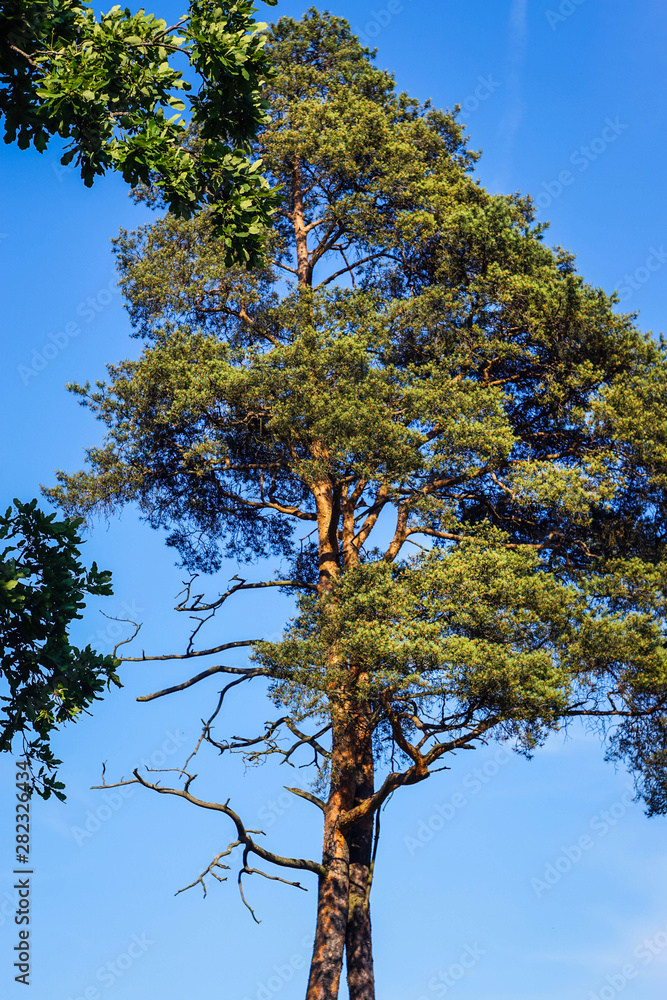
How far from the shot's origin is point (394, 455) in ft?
44.8

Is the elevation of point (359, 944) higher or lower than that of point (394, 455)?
lower

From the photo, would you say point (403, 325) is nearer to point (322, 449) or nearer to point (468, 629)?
point (322, 449)

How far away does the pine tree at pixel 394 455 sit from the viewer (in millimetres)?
12477

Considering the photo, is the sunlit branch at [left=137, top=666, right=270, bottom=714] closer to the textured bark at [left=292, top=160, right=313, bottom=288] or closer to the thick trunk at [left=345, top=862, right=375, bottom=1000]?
the thick trunk at [left=345, top=862, right=375, bottom=1000]

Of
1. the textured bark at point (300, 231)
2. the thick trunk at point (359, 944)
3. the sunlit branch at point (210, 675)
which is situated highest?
the textured bark at point (300, 231)

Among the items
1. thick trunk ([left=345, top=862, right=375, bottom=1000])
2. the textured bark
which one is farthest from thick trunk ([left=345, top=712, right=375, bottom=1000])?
the textured bark

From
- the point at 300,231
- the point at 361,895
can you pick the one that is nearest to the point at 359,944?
the point at 361,895

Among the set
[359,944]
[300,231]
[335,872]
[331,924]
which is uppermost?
[300,231]

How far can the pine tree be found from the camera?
40.9 ft

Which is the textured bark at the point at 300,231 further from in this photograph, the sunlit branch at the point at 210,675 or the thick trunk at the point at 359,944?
the thick trunk at the point at 359,944

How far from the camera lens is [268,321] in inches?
675

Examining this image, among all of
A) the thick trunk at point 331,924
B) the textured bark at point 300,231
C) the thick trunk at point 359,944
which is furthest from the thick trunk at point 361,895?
the textured bark at point 300,231

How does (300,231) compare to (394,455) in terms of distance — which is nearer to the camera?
(394,455)

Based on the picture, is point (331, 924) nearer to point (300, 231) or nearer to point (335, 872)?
point (335, 872)
